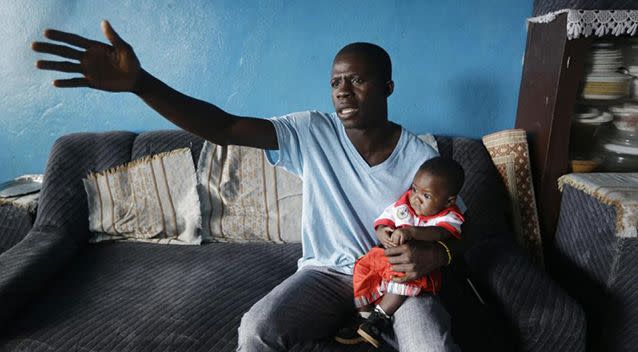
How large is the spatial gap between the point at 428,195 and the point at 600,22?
0.93 meters

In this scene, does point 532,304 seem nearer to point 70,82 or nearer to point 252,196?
point 252,196

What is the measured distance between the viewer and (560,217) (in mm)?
1633

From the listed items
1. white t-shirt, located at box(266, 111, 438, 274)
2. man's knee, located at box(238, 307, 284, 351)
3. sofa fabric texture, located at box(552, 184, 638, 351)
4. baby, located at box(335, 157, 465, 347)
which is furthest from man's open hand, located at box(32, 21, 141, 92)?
sofa fabric texture, located at box(552, 184, 638, 351)

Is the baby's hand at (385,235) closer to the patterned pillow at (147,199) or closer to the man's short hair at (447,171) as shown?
the man's short hair at (447,171)

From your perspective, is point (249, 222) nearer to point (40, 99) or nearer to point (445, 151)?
point (445, 151)

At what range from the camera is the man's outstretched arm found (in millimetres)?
855

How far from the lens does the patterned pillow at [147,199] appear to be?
177cm

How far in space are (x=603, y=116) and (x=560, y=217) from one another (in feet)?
1.43

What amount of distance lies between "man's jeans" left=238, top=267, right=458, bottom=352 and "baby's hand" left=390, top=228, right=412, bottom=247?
0.18 metres

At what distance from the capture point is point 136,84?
958 millimetres

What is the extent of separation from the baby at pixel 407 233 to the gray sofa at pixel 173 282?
0.34 ft

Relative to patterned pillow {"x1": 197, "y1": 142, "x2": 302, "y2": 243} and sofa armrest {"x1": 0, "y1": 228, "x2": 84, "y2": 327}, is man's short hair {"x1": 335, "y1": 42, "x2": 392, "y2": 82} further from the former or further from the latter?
sofa armrest {"x1": 0, "y1": 228, "x2": 84, "y2": 327}

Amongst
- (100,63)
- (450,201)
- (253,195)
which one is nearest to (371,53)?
(450,201)

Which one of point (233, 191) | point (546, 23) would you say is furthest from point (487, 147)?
point (233, 191)
